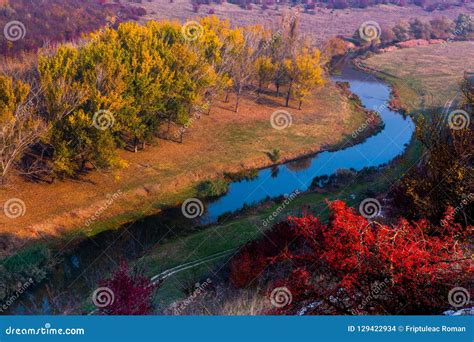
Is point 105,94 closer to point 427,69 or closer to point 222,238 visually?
point 222,238

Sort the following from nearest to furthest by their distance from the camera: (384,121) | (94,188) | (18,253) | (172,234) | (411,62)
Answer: (18,253)
(172,234)
(94,188)
(384,121)
(411,62)

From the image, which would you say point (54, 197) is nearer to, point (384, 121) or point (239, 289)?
point (239, 289)

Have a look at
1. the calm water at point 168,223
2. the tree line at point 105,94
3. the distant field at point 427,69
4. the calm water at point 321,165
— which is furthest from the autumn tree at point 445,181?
the distant field at point 427,69

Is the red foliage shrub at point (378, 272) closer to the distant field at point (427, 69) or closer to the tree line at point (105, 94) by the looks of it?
the tree line at point (105, 94)

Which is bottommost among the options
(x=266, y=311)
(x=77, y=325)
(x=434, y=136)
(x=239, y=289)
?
(x=239, y=289)

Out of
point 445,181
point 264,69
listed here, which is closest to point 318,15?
point 264,69

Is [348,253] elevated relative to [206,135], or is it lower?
elevated

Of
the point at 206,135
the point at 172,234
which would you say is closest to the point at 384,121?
the point at 206,135
